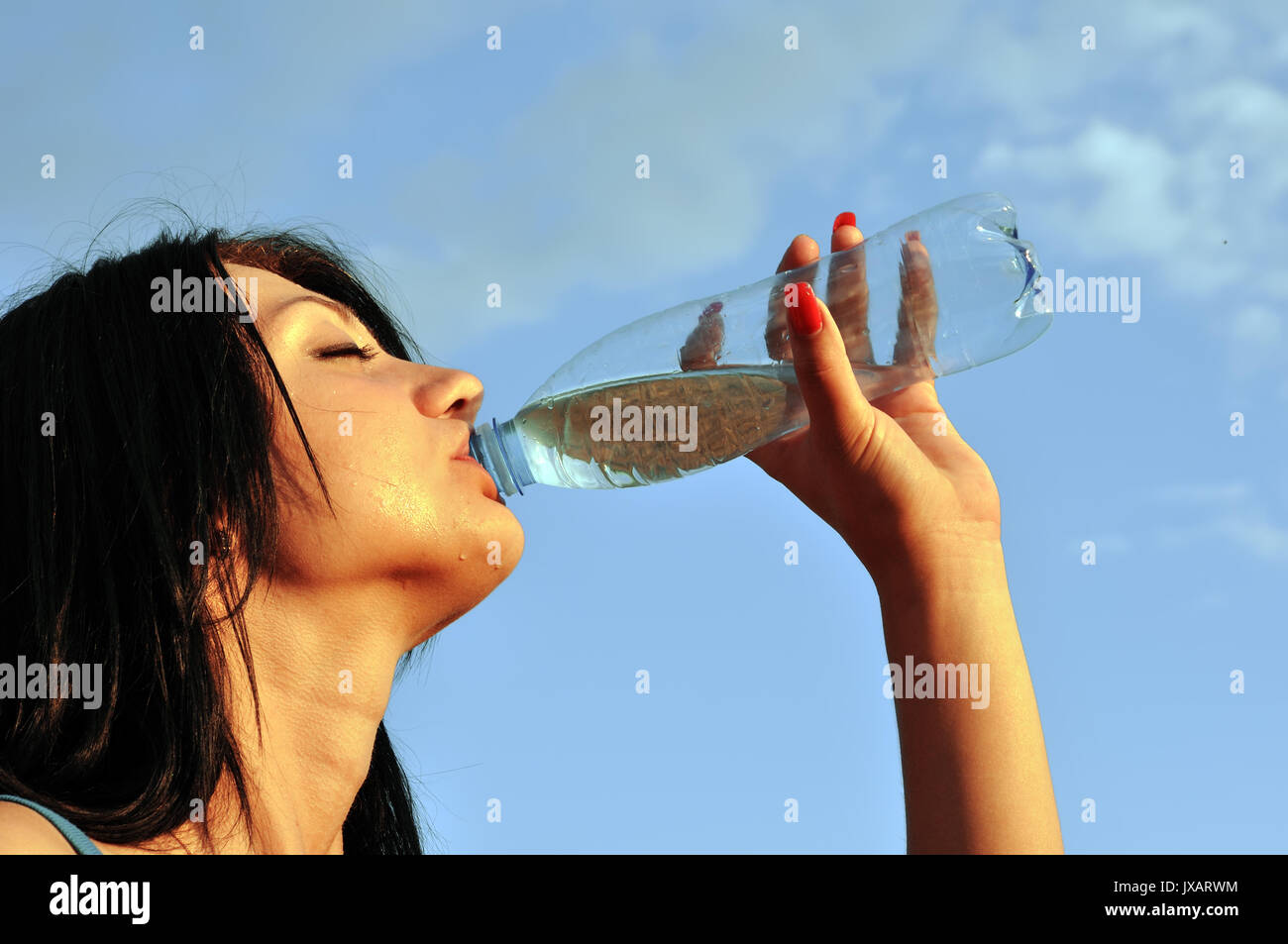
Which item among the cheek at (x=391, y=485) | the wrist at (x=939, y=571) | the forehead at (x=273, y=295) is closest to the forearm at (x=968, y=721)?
the wrist at (x=939, y=571)

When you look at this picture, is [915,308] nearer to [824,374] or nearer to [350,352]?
[824,374]

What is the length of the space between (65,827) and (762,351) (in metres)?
2.00

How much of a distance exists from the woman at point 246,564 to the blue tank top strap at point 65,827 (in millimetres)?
98

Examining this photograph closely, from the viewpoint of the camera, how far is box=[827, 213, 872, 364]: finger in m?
3.27

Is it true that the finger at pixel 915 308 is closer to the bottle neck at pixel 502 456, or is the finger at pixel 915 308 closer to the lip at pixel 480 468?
the bottle neck at pixel 502 456

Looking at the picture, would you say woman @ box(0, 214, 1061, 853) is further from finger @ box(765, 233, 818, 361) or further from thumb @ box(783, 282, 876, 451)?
finger @ box(765, 233, 818, 361)

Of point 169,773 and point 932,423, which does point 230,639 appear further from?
point 932,423

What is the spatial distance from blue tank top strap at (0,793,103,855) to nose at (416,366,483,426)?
94 cm

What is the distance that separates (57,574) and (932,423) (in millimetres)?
1971

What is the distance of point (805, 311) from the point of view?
2369 millimetres
